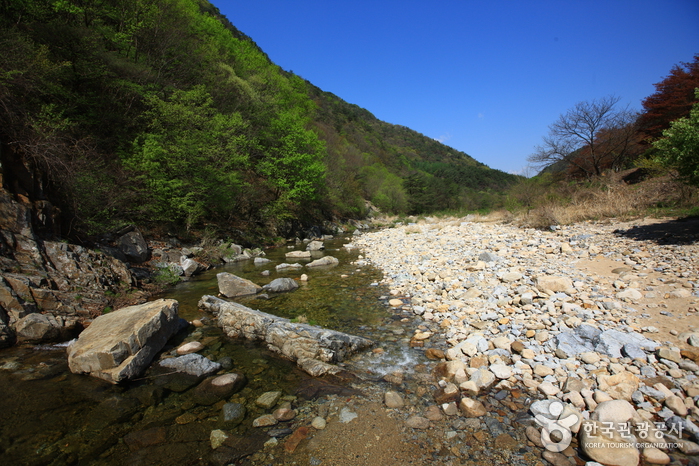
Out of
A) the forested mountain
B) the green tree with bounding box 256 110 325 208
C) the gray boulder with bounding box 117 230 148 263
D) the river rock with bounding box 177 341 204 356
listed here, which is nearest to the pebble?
the river rock with bounding box 177 341 204 356

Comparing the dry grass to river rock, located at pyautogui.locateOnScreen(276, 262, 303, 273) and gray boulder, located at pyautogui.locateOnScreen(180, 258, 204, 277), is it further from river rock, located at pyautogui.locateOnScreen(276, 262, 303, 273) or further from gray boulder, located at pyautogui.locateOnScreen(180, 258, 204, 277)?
gray boulder, located at pyautogui.locateOnScreen(180, 258, 204, 277)

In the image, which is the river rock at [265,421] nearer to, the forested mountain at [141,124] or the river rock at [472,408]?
the river rock at [472,408]

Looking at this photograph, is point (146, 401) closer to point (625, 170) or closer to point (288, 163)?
point (288, 163)

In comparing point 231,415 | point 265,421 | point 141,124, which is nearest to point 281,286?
point 231,415

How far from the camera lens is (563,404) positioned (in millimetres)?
3154

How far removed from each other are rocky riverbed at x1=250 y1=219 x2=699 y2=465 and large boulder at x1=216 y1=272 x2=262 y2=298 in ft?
14.1

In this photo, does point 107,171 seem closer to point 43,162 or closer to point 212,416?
point 43,162

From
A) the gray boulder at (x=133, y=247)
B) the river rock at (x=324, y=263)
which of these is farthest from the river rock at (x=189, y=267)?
the river rock at (x=324, y=263)

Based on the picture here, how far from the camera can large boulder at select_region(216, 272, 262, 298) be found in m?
8.12

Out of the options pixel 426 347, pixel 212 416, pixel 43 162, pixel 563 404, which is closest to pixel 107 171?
pixel 43 162

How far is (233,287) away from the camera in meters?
8.23

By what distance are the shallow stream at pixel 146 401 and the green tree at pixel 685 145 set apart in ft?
24.5

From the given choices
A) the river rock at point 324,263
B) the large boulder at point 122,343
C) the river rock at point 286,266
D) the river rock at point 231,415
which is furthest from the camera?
the river rock at point 324,263

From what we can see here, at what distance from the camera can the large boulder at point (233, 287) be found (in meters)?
8.12
